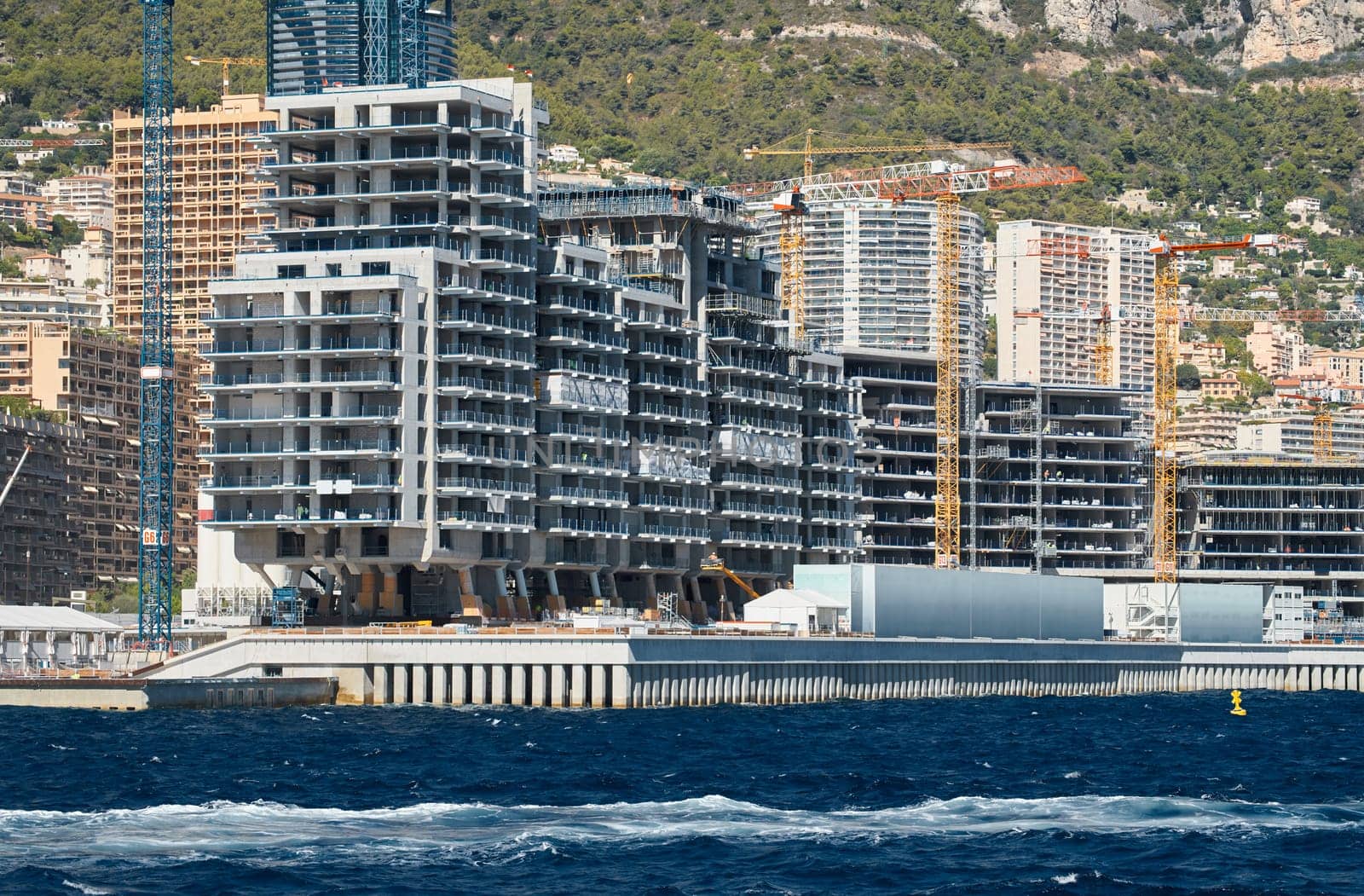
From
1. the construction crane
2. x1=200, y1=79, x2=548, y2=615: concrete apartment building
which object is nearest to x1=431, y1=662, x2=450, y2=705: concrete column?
x1=200, y1=79, x2=548, y2=615: concrete apartment building

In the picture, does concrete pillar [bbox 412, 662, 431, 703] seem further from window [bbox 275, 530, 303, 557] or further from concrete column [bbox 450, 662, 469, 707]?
window [bbox 275, 530, 303, 557]

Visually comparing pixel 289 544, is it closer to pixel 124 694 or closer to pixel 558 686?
pixel 558 686

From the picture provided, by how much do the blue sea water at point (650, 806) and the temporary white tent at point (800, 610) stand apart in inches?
1336

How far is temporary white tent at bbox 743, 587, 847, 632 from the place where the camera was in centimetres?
19188

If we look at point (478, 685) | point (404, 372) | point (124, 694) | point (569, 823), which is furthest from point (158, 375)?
point (569, 823)

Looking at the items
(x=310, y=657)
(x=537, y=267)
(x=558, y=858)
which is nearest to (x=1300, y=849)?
→ (x=558, y=858)

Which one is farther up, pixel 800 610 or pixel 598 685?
pixel 800 610

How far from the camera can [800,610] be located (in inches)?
7569

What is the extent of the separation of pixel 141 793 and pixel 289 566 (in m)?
77.9

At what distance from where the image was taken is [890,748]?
5487 inches

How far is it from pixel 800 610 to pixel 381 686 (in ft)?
125

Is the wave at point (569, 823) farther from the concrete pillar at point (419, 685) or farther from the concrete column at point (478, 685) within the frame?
the concrete pillar at point (419, 685)

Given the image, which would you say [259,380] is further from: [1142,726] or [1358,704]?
[1358,704]

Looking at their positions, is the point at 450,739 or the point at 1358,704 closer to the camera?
the point at 450,739
